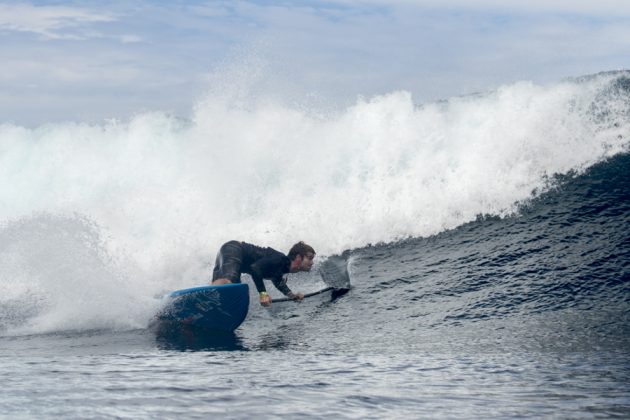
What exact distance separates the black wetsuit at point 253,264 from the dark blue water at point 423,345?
58 centimetres

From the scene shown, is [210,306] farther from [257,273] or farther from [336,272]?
[336,272]

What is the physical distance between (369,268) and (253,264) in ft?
8.18

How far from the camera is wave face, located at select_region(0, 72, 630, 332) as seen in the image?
427 inches

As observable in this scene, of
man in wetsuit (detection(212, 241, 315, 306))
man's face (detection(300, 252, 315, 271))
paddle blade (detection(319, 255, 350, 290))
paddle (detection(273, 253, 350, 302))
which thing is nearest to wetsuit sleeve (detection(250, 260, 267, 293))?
man in wetsuit (detection(212, 241, 315, 306))

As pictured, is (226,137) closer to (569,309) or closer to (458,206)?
(458,206)

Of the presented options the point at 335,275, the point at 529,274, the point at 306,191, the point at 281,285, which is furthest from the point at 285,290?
the point at 306,191

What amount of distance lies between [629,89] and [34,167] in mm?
19283

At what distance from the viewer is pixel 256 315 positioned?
33.1 ft

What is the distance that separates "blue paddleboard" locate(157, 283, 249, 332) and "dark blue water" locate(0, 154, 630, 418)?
23cm

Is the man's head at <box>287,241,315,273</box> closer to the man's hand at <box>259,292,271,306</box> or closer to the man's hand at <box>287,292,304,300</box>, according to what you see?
the man's hand at <box>287,292,304,300</box>

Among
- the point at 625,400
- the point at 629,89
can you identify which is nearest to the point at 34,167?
the point at 629,89

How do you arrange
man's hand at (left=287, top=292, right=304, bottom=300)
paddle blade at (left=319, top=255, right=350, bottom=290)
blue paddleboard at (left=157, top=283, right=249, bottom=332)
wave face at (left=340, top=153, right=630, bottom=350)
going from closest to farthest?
wave face at (left=340, top=153, right=630, bottom=350) < blue paddleboard at (left=157, top=283, right=249, bottom=332) < man's hand at (left=287, top=292, right=304, bottom=300) < paddle blade at (left=319, top=255, right=350, bottom=290)

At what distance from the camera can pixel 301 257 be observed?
Answer: 9.62 m

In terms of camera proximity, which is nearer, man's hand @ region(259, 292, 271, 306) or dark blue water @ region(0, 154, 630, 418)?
dark blue water @ region(0, 154, 630, 418)
